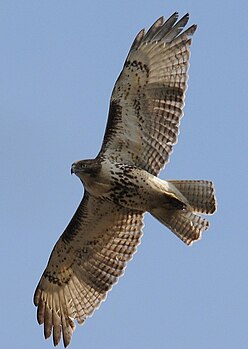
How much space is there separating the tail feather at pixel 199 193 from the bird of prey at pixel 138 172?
0.02 meters

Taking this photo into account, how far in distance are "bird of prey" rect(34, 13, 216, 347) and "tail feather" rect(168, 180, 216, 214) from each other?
0.02 m

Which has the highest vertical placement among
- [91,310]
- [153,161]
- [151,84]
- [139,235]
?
[151,84]

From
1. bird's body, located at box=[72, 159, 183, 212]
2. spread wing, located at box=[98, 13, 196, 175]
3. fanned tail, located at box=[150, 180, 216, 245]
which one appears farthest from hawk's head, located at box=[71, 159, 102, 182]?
fanned tail, located at box=[150, 180, 216, 245]

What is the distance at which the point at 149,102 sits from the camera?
17.1 metres

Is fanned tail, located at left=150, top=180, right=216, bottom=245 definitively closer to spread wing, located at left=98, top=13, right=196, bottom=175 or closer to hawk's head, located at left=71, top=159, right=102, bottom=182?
spread wing, located at left=98, top=13, right=196, bottom=175

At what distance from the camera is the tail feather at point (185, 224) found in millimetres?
16969

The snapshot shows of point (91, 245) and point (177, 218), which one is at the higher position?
point (177, 218)

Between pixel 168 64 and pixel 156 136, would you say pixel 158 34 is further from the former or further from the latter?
pixel 156 136

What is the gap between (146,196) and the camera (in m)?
16.5

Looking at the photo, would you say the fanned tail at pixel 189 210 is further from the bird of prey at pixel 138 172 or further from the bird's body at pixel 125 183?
the bird's body at pixel 125 183

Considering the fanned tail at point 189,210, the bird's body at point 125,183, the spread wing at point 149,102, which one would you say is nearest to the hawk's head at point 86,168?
the bird's body at point 125,183

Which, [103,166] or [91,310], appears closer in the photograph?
[103,166]

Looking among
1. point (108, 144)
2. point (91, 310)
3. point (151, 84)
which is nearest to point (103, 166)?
point (108, 144)

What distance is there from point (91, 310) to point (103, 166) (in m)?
2.76
